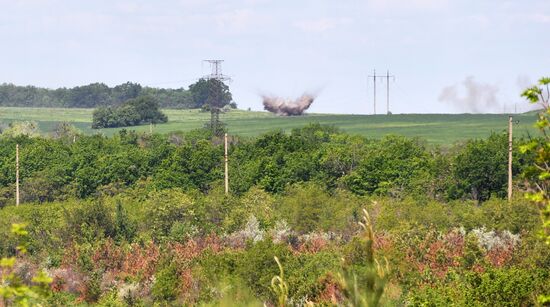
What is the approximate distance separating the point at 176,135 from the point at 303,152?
44344 millimetres

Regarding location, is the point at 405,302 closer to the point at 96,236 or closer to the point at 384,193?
the point at 96,236

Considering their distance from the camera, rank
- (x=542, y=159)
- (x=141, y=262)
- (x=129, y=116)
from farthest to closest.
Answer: (x=129, y=116)
(x=141, y=262)
(x=542, y=159)

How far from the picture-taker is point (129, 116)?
18388 centimetres

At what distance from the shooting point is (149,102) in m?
189

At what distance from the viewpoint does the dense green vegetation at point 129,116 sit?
18400 centimetres

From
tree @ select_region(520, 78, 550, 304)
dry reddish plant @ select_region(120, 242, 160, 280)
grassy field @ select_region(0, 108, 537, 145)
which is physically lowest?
dry reddish plant @ select_region(120, 242, 160, 280)

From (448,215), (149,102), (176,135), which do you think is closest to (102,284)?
(448,215)

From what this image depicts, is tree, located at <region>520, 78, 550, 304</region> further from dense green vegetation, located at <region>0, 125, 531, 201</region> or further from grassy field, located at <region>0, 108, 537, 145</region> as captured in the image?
grassy field, located at <region>0, 108, 537, 145</region>

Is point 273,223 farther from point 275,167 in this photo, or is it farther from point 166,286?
point 166,286

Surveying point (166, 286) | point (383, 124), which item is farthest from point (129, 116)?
point (166, 286)

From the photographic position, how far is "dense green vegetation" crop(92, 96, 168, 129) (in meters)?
184

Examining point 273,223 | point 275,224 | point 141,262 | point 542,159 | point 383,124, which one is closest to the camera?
point 542,159

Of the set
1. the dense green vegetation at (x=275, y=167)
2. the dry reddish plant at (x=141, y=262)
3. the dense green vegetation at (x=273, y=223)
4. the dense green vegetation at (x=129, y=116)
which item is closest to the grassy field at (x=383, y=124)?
the dense green vegetation at (x=129, y=116)

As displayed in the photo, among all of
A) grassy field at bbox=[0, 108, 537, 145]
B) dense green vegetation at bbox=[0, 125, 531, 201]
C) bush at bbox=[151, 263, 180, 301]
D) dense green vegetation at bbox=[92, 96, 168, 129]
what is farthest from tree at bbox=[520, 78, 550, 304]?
dense green vegetation at bbox=[92, 96, 168, 129]
